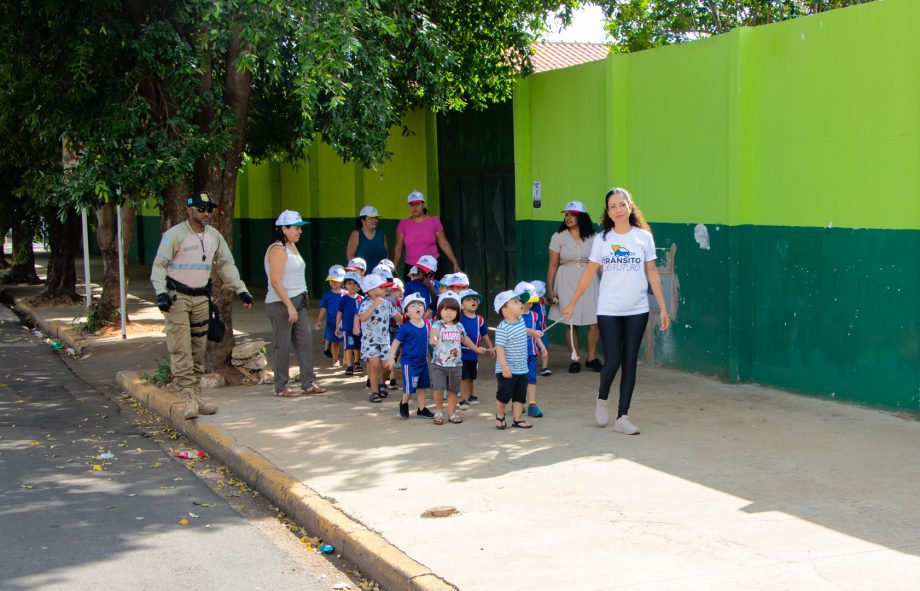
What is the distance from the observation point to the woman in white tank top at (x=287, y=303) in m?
9.79

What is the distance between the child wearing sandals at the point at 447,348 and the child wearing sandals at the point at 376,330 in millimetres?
1194

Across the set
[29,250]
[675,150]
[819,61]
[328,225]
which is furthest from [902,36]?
[29,250]

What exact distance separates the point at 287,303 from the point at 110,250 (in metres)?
7.85

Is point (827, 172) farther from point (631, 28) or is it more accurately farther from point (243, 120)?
point (631, 28)

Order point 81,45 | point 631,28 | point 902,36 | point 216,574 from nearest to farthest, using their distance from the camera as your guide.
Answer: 1. point 216,574
2. point 902,36
3. point 81,45
4. point 631,28

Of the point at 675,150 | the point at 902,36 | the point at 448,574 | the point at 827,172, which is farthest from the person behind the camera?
the point at 675,150

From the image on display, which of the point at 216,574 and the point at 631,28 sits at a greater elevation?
the point at 631,28

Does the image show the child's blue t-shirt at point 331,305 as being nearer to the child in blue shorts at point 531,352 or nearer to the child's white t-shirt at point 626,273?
the child in blue shorts at point 531,352

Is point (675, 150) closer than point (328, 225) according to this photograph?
Yes

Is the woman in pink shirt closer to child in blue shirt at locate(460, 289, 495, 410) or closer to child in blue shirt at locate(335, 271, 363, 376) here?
child in blue shirt at locate(335, 271, 363, 376)

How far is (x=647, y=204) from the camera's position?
36.7 ft

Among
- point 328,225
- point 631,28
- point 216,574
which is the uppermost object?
point 631,28

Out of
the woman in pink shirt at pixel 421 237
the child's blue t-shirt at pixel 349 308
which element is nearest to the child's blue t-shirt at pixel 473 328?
the child's blue t-shirt at pixel 349 308

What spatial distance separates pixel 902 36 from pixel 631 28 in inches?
681
